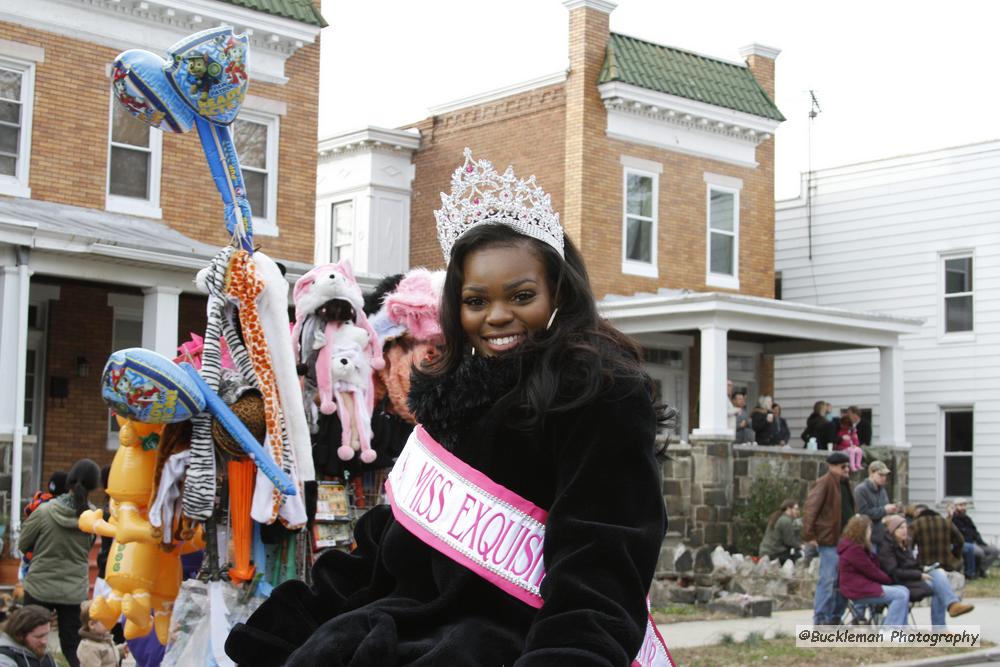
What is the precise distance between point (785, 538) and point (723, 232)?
329 inches

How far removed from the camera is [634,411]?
304 centimetres

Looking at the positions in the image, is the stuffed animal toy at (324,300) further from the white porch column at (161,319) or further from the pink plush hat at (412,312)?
the white porch column at (161,319)

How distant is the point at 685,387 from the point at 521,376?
22.4 metres

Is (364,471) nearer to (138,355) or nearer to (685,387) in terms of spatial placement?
(138,355)

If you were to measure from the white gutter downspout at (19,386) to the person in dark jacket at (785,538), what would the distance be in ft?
32.1

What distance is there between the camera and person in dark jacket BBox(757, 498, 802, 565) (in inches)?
734

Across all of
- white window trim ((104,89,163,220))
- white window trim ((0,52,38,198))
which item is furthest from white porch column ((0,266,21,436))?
white window trim ((104,89,163,220))

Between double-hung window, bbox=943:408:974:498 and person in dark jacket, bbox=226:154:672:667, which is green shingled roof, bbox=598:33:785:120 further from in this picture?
person in dark jacket, bbox=226:154:672:667

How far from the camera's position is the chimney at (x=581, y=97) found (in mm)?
23234

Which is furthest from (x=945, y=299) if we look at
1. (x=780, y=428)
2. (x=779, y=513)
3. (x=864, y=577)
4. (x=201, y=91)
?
(x=201, y=91)

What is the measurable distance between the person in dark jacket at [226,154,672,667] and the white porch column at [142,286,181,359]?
13.0 meters

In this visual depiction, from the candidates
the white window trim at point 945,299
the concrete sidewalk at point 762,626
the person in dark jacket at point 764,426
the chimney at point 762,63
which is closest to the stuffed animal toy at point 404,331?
the concrete sidewalk at point 762,626

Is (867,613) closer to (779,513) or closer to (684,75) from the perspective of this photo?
(779,513)

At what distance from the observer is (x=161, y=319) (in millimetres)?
16203
